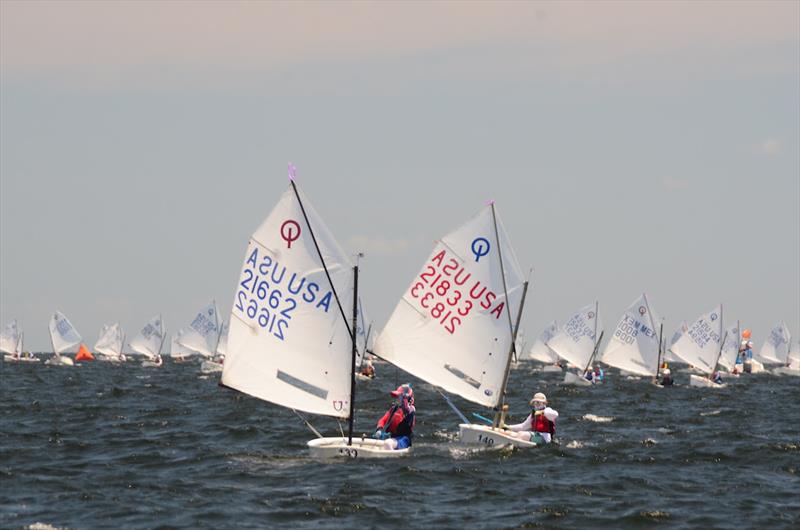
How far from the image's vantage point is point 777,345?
165 m

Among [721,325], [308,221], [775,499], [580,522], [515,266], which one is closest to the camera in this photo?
[580,522]

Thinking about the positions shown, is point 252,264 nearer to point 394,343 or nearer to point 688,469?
point 394,343

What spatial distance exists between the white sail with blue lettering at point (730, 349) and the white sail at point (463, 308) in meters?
70.6

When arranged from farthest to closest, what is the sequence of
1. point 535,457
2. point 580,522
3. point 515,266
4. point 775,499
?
point 515,266, point 535,457, point 775,499, point 580,522

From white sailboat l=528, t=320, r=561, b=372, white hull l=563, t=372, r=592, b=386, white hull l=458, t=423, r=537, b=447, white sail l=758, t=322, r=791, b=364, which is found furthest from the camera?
white sail l=758, t=322, r=791, b=364

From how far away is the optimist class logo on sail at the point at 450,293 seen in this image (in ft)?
110

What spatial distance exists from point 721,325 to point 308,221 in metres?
64.7

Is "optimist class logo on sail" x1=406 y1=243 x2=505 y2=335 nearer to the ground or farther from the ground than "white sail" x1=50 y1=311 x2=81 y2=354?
nearer to the ground

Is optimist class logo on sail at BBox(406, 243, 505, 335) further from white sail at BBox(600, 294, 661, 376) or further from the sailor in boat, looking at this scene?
white sail at BBox(600, 294, 661, 376)

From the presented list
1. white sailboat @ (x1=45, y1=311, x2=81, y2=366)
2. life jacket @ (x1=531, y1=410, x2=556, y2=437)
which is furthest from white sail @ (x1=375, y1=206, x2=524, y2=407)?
white sailboat @ (x1=45, y1=311, x2=81, y2=366)

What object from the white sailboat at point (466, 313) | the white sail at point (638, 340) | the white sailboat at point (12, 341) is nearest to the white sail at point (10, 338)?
the white sailboat at point (12, 341)

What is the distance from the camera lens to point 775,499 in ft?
83.6

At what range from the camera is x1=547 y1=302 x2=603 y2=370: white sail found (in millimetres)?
96438

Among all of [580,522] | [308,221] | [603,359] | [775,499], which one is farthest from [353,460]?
[603,359]
